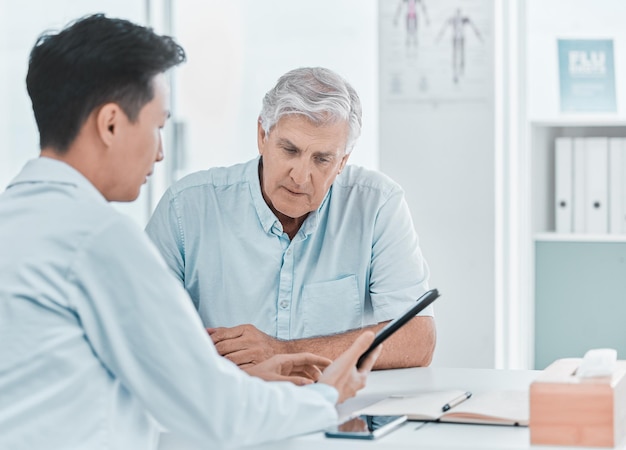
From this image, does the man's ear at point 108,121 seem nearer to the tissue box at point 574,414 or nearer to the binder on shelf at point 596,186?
the tissue box at point 574,414

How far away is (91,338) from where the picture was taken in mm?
1210

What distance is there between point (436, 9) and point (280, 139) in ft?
5.29

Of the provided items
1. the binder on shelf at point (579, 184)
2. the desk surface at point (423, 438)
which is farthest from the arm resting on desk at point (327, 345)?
the binder on shelf at point (579, 184)

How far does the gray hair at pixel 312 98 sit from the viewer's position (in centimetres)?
199

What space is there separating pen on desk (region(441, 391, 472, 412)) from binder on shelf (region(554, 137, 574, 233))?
1890 millimetres

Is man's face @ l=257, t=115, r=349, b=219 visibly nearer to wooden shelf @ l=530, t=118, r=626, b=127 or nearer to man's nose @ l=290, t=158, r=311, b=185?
man's nose @ l=290, t=158, r=311, b=185

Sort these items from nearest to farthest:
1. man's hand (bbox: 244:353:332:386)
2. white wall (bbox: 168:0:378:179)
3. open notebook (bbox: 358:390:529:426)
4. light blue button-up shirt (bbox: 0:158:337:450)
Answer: light blue button-up shirt (bbox: 0:158:337:450), open notebook (bbox: 358:390:529:426), man's hand (bbox: 244:353:332:386), white wall (bbox: 168:0:378:179)

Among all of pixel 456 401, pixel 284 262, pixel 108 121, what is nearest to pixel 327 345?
pixel 284 262

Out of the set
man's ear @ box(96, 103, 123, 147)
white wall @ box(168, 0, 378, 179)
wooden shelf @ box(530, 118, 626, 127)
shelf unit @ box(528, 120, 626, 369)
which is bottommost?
shelf unit @ box(528, 120, 626, 369)

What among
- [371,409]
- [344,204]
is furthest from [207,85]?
[371,409]

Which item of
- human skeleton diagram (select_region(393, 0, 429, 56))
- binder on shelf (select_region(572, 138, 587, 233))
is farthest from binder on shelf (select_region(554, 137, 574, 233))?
human skeleton diagram (select_region(393, 0, 429, 56))

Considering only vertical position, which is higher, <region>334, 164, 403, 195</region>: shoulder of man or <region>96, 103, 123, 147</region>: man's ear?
<region>96, 103, 123, 147</region>: man's ear

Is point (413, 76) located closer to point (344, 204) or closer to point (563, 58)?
point (563, 58)

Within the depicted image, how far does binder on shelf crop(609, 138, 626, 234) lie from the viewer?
3.34 m
